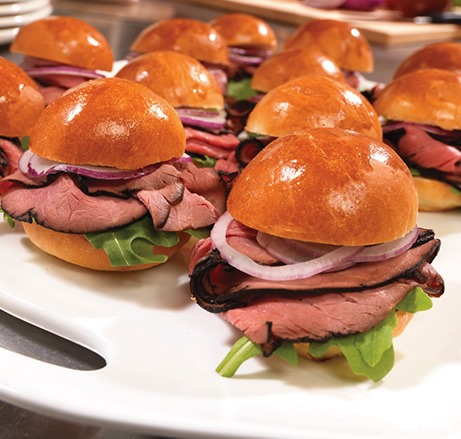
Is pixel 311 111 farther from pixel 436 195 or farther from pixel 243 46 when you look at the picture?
pixel 243 46

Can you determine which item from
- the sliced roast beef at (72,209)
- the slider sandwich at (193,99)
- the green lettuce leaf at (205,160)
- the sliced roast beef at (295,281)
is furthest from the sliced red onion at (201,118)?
the sliced roast beef at (295,281)

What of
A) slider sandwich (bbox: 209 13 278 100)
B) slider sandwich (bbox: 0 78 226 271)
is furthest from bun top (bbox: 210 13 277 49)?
slider sandwich (bbox: 0 78 226 271)

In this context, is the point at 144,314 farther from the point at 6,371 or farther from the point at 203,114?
the point at 203,114

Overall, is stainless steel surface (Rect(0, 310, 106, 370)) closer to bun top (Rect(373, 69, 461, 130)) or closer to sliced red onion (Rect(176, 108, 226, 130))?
sliced red onion (Rect(176, 108, 226, 130))

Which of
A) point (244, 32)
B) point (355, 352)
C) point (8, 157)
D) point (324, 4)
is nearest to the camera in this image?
point (355, 352)

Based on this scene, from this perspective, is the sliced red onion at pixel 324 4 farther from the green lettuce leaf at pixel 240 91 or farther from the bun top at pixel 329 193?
the bun top at pixel 329 193

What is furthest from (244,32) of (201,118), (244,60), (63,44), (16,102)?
(16,102)
